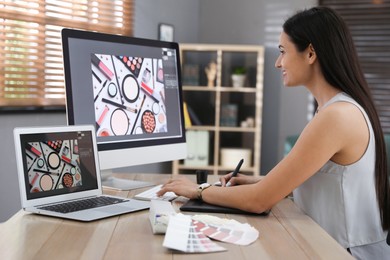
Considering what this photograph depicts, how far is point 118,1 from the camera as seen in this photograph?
171 inches

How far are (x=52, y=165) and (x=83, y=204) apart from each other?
0.47 ft

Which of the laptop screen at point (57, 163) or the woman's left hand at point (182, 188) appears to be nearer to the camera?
the laptop screen at point (57, 163)

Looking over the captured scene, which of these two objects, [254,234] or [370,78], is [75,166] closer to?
[254,234]

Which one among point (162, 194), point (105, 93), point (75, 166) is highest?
point (105, 93)

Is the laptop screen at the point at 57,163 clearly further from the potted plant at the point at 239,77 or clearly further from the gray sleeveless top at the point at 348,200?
the potted plant at the point at 239,77

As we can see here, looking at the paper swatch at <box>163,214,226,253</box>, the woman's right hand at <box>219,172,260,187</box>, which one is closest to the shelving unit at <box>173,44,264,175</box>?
the woman's right hand at <box>219,172,260,187</box>

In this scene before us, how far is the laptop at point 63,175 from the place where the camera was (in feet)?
4.91

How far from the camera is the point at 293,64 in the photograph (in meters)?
1.79

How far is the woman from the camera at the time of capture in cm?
157

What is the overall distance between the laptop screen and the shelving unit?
323cm

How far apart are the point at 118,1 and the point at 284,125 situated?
6.68 ft

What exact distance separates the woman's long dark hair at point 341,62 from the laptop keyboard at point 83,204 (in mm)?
751

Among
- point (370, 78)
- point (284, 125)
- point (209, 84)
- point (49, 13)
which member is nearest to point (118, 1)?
point (49, 13)

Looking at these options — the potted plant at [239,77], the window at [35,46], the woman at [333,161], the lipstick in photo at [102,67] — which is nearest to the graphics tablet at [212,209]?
the woman at [333,161]
